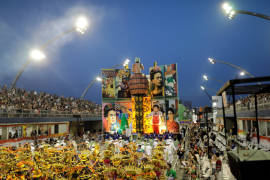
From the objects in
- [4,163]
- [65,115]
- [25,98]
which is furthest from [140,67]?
[4,163]

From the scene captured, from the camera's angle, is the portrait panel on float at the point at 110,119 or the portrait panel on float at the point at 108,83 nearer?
the portrait panel on float at the point at 110,119

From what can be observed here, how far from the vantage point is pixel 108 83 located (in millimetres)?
36969

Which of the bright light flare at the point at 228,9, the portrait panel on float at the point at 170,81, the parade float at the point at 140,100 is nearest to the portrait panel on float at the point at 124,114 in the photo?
the parade float at the point at 140,100

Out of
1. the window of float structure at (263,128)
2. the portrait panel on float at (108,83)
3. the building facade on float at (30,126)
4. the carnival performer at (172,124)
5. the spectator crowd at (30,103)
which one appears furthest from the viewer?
the portrait panel on float at (108,83)

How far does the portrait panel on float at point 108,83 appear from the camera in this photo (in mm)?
36594

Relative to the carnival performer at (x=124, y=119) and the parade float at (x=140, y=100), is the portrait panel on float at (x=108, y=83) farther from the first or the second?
the carnival performer at (x=124, y=119)

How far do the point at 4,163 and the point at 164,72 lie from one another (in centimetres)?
2705

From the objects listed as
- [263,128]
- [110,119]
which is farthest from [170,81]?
[263,128]

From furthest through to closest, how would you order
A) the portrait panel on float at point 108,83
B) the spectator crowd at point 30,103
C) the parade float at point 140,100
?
the portrait panel on float at point 108,83, the parade float at point 140,100, the spectator crowd at point 30,103

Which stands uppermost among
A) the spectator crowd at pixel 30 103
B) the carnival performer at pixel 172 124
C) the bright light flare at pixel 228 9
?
the bright light flare at pixel 228 9

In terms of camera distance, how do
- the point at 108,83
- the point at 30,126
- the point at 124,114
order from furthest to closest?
the point at 108,83 < the point at 124,114 < the point at 30,126

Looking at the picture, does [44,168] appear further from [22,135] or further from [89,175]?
[22,135]

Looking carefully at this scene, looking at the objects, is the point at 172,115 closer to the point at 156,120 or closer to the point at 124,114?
the point at 156,120

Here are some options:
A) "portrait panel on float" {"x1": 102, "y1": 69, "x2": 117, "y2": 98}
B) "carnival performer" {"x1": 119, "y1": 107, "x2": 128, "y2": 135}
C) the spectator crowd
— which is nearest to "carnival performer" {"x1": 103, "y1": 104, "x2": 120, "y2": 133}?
"carnival performer" {"x1": 119, "y1": 107, "x2": 128, "y2": 135}
